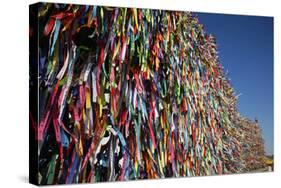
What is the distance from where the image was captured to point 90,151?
889 cm

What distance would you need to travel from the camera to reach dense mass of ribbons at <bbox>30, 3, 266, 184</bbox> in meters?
8.70

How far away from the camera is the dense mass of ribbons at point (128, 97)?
870 centimetres

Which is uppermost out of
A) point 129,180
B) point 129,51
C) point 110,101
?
point 129,51

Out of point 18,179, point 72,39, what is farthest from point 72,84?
point 18,179

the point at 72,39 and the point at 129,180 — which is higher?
the point at 72,39

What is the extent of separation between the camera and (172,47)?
965 centimetres

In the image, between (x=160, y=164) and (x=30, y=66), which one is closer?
(x=30, y=66)

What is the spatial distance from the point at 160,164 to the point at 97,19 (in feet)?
6.57

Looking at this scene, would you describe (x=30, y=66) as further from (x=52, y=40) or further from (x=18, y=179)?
(x=18, y=179)

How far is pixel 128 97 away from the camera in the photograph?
30.1ft

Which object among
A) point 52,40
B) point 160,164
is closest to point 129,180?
point 160,164

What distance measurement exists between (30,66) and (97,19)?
3.19ft

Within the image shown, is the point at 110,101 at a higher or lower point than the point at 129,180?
higher

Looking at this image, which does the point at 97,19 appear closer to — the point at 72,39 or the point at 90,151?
the point at 72,39
